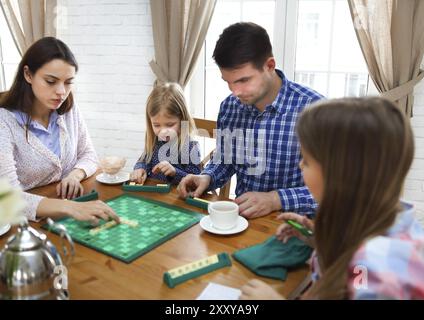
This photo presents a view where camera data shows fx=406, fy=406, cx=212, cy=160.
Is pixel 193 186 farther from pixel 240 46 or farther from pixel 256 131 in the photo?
pixel 240 46

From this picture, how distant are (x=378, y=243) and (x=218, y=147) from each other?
4.15 ft

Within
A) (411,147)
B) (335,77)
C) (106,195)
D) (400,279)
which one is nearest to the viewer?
(400,279)

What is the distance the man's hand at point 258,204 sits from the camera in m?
1.42

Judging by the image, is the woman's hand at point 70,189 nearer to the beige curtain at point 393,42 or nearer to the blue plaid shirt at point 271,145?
the blue plaid shirt at point 271,145

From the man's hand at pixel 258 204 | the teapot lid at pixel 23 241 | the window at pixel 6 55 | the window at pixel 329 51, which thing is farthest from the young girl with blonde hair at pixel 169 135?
the window at pixel 6 55

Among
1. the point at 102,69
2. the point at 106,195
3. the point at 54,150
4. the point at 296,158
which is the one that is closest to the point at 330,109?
the point at 296,158

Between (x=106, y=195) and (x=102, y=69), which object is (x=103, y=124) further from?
(x=106, y=195)

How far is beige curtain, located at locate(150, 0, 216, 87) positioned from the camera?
2.98m

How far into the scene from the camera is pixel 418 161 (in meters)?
2.68

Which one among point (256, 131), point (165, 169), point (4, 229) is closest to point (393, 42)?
point (256, 131)

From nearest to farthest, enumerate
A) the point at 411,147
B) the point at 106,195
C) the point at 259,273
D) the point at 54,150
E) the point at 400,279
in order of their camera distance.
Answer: the point at 400,279 → the point at 411,147 → the point at 259,273 → the point at 106,195 → the point at 54,150

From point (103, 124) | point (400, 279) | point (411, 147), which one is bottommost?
point (103, 124)

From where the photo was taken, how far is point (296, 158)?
1792mm
